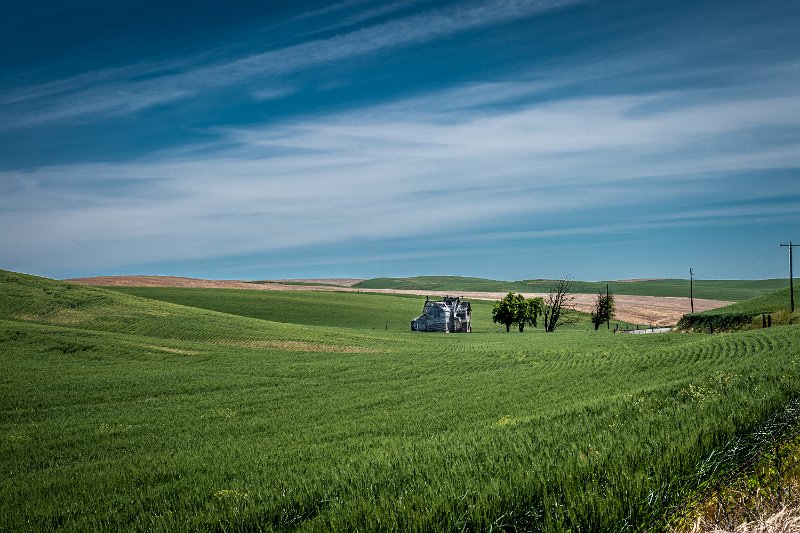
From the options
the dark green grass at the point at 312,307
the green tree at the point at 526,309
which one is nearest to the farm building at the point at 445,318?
the dark green grass at the point at 312,307

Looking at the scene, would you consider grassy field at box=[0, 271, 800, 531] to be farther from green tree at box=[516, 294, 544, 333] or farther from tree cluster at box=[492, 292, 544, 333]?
green tree at box=[516, 294, 544, 333]

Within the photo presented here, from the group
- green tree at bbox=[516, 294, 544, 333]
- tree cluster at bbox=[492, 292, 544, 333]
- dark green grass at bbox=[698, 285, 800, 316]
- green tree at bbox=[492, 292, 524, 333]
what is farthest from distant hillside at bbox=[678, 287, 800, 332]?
green tree at bbox=[492, 292, 524, 333]

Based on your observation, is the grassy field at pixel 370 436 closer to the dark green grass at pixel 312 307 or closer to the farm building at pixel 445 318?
the farm building at pixel 445 318

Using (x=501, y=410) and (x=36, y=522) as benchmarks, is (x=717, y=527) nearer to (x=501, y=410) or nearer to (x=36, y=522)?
(x=36, y=522)

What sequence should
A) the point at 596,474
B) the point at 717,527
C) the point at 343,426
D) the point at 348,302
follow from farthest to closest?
the point at 348,302, the point at 343,426, the point at 596,474, the point at 717,527

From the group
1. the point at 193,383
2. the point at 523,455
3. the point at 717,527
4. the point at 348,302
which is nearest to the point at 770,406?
the point at 523,455

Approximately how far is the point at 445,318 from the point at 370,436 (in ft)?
235

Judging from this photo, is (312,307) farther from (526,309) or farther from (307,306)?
(526,309)

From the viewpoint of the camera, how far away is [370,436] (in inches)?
667

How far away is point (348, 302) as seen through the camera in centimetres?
11506

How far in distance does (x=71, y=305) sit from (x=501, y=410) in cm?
5717

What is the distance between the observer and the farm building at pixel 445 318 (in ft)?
289

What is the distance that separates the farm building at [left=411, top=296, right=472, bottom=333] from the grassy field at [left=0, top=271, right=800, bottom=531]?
140 ft

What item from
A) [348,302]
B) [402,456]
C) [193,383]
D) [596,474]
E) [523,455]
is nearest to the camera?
[596,474]
